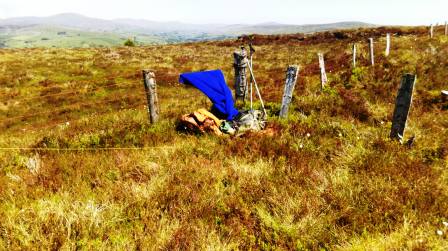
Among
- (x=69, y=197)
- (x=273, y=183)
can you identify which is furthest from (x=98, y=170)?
(x=273, y=183)

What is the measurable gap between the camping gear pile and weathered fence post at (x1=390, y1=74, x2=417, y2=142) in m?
2.90

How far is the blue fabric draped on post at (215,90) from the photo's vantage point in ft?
27.6

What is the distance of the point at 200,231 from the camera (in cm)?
385

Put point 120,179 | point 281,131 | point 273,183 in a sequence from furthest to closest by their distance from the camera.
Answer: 1. point 281,131
2. point 120,179
3. point 273,183

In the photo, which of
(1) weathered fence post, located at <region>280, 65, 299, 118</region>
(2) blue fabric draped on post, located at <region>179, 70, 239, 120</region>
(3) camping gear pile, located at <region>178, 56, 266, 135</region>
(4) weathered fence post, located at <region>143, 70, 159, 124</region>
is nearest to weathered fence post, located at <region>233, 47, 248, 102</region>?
(3) camping gear pile, located at <region>178, 56, 266, 135</region>

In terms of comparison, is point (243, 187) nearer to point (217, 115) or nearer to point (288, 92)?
point (217, 115)

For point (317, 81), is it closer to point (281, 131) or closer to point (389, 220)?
point (281, 131)

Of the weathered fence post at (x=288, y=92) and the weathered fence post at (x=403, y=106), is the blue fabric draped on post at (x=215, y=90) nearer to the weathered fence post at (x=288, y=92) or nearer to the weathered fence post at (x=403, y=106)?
the weathered fence post at (x=288, y=92)

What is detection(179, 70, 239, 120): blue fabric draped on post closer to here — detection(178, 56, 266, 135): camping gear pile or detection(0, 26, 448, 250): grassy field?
detection(178, 56, 266, 135): camping gear pile

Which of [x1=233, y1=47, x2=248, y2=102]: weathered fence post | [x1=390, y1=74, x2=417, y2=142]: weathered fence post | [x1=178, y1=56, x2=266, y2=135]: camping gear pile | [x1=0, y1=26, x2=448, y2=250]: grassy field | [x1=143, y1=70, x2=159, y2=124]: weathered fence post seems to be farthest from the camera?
[x1=233, y1=47, x2=248, y2=102]: weathered fence post

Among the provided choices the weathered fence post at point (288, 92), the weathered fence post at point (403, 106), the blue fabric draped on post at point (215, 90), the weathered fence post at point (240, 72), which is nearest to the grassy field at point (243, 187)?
the weathered fence post at point (403, 106)

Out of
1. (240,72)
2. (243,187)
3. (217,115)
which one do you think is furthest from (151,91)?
(243,187)

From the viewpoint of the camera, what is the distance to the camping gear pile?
7488 mm

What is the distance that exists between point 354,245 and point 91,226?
309 centimetres
